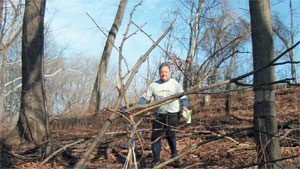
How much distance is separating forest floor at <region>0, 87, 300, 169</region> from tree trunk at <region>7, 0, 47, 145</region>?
414mm

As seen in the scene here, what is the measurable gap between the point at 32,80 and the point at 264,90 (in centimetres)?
573

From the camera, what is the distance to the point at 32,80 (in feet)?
27.3

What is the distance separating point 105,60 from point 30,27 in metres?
5.50

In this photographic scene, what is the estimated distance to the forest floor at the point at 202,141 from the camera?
441cm

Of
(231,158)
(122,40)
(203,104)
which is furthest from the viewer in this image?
(203,104)

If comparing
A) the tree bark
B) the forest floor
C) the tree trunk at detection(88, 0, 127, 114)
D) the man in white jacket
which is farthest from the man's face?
the tree trunk at detection(88, 0, 127, 114)

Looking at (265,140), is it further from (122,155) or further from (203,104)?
(203,104)

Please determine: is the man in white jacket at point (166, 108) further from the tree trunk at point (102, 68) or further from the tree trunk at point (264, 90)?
the tree trunk at point (102, 68)

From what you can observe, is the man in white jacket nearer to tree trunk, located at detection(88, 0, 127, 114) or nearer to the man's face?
the man's face

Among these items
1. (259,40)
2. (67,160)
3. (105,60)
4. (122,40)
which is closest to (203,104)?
(105,60)

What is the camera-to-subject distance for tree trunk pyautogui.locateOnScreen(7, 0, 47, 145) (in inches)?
314

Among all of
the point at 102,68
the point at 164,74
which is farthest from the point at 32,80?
the point at 102,68

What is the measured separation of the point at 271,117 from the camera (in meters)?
3.97

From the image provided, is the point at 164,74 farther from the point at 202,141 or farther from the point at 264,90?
the point at 264,90
